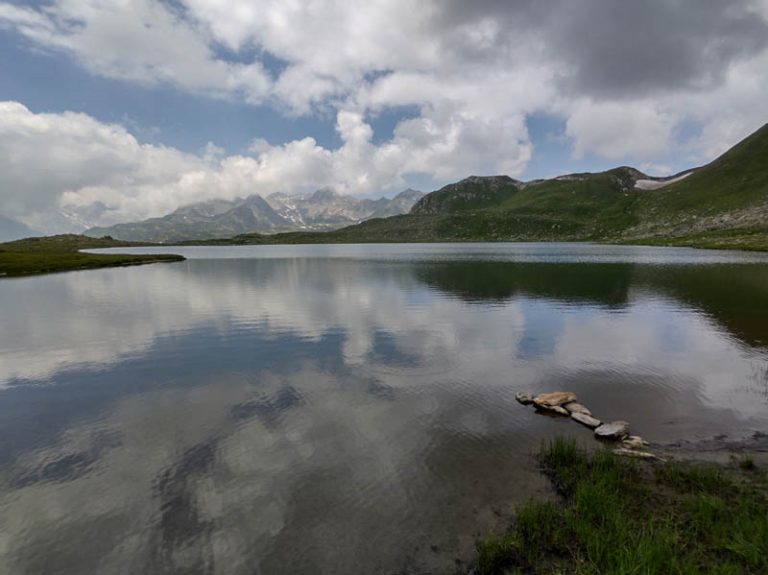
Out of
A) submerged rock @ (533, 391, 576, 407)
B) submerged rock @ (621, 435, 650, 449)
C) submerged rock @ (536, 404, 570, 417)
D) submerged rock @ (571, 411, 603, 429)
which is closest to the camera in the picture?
submerged rock @ (621, 435, 650, 449)

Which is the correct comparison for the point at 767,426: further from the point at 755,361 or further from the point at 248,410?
the point at 248,410

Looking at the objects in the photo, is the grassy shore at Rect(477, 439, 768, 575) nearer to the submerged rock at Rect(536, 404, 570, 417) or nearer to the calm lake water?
the calm lake water

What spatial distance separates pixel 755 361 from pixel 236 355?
4451cm

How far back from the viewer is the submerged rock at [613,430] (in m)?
21.9

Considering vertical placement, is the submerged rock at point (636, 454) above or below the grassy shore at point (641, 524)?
below

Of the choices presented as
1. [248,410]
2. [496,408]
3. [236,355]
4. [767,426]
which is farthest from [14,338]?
[767,426]

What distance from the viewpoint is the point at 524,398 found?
89.6 feet

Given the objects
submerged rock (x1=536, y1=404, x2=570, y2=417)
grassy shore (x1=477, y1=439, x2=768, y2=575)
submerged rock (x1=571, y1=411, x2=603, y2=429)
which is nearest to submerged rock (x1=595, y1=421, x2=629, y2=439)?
submerged rock (x1=571, y1=411, x2=603, y2=429)

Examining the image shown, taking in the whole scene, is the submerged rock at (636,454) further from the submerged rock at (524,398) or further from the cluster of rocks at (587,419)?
the submerged rock at (524,398)

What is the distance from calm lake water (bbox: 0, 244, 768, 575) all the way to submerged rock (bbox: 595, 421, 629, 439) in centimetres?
116

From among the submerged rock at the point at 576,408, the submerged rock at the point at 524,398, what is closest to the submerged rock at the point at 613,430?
the submerged rock at the point at 576,408

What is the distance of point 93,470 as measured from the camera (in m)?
19.7

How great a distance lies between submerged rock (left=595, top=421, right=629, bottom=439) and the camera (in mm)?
21938

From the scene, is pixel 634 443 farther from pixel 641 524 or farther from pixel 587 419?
pixel 641 524
